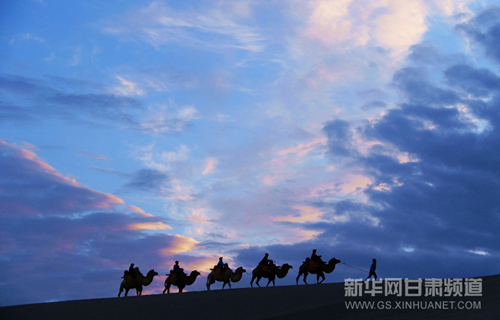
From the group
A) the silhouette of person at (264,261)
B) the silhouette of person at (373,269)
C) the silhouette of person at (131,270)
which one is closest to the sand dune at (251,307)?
the silhouette of person at (373,269)

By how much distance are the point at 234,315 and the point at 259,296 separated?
3.93 meters

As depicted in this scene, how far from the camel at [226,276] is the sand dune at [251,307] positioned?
215 centimetres

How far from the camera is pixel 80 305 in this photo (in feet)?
89.1

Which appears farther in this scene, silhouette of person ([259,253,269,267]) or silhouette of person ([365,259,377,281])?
silhouette of person ([259,253,269,267])

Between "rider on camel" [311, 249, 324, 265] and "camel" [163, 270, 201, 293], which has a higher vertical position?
"rider on camel" [311, 249, 324, 265]

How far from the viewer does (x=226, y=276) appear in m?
31.0

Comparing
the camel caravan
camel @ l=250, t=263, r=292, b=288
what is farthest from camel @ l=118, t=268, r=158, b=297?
camel @ l=250, t=263, r=292, b=288

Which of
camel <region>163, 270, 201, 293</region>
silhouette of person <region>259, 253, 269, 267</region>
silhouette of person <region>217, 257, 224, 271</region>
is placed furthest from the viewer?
silhouette of person <region>259, 253, 269, 267</region>

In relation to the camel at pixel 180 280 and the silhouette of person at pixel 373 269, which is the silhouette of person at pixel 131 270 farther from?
the silhouette of person at pixel 373 269

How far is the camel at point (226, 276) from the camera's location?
102 feet

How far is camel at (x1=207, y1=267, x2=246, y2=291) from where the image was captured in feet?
102

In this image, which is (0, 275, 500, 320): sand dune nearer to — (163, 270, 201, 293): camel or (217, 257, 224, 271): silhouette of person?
(163, 270, 201, 293): camel

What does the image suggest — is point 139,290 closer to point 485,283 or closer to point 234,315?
point 234,315

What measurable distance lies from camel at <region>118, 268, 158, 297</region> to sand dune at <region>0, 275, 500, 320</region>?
2284 mm
